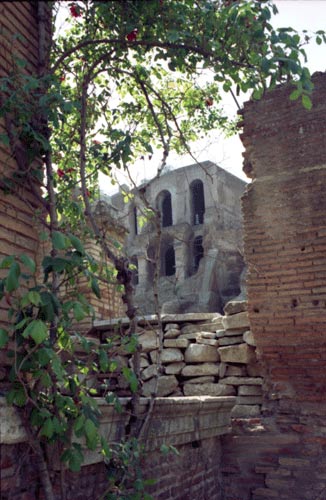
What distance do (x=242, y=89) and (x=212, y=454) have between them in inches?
128

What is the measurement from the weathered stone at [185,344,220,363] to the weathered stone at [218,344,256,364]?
0.12 metres

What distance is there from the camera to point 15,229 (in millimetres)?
3334

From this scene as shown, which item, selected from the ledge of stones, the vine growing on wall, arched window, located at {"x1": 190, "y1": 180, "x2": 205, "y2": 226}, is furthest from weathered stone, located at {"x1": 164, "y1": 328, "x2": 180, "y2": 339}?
arched window, located at {"x1": 190, "y1": 180, "x2": 205, "y2": 226}

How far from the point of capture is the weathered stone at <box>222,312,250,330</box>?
6.09 m

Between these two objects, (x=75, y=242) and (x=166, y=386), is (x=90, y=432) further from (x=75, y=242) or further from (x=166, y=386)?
(x=166, y=386)

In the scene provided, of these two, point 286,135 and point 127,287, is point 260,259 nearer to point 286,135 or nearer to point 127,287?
point 286,135

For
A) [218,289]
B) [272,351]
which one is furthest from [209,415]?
[218,289]

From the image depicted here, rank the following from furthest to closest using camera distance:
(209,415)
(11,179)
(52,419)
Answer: (209,415), (11,179), (52,419)

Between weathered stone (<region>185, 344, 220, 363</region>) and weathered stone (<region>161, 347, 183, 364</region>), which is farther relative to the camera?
weathered stone (<region>161, 347, 183, 364</region>)

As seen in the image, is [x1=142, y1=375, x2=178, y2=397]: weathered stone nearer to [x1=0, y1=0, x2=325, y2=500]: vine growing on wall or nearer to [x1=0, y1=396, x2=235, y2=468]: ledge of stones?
[x1=0, y1=396, x2=235, y2=468]: ledge of stones

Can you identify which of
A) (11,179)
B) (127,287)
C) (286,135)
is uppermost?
(286,135)

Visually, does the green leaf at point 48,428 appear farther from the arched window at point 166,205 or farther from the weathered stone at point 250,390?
the arched window at point 166,205

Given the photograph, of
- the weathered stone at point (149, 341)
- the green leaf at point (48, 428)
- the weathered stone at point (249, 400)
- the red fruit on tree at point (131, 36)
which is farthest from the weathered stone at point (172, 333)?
the green leaf at point (48, 428)

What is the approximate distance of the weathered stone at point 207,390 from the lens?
599 cm
